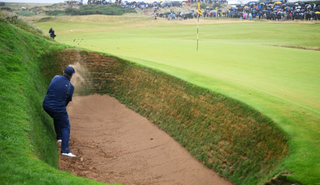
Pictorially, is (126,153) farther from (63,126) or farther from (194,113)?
(194,113)

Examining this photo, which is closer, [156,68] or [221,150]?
[221,150]

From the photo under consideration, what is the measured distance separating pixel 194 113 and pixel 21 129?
5935 mm

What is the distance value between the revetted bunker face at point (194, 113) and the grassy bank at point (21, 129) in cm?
328

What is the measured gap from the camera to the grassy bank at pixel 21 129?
4598mm

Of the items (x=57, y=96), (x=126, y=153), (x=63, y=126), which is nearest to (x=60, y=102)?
(x=57, y=96)

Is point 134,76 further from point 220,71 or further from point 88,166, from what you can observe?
point 88,166

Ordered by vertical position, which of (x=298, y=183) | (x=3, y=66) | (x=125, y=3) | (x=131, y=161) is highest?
(x=125, y=3)

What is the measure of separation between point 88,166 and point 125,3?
130486 millimetres

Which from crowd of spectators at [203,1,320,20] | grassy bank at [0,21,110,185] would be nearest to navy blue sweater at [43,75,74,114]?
grassy bank at [0,21,110,185]

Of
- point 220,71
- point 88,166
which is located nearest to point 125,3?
point 220,71

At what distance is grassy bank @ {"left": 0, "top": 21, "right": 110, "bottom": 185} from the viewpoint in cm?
460

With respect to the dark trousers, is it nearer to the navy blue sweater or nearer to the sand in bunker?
the navy blue sweater

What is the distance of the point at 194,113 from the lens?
9914 millimetres

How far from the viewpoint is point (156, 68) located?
44.7 ft
